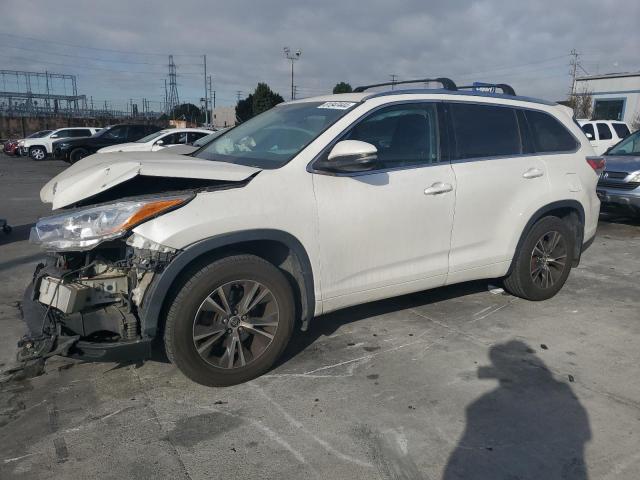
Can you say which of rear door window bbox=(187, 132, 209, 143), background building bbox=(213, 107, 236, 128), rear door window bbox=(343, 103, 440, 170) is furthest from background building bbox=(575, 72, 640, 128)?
background building bbox=(213, 107, 236, 128)

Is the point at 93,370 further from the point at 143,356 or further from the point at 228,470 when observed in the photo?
the point at 228,470

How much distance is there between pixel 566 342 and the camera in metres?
4.23

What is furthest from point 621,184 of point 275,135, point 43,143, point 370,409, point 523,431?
point 43,143

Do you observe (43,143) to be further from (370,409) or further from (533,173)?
(370,409)

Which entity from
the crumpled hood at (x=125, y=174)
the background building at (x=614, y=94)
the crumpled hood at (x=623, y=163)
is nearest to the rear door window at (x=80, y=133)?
the crumpled hood at (x=623, y=163)

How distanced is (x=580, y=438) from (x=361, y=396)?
1251 mm

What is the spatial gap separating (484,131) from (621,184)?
17.8 ft

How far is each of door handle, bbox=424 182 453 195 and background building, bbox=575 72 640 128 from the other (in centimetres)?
3609

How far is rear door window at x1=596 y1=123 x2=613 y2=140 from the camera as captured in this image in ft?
56.3

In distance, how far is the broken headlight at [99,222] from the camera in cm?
301

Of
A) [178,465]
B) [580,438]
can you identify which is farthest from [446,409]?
[178,465]

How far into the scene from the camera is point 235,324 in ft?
10.9

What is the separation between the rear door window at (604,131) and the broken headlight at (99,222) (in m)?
17.4

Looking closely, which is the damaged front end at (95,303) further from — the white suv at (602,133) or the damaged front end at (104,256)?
the white suv at (602,133)
